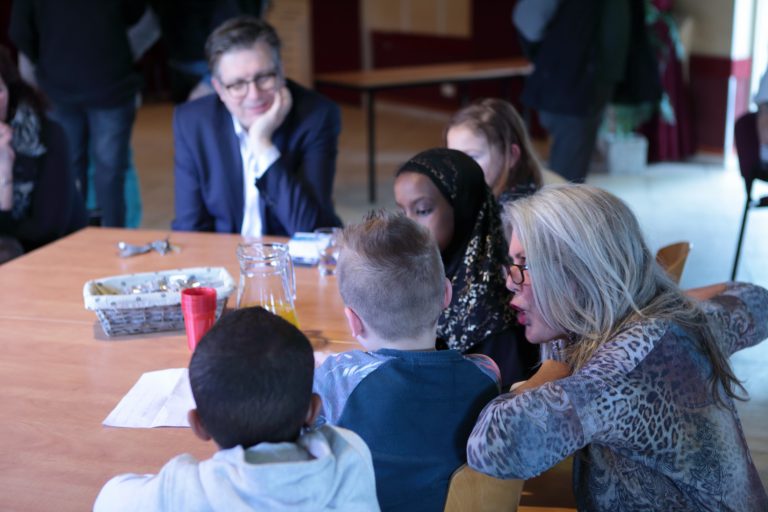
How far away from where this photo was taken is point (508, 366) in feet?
7.10

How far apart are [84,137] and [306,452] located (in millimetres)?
3736

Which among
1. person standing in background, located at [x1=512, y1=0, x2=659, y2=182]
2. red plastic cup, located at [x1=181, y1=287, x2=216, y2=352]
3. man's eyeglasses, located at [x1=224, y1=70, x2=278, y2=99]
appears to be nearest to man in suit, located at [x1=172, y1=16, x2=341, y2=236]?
man's eyeglasses, located at [x1=224, y1=70, x2=278, y2=99]

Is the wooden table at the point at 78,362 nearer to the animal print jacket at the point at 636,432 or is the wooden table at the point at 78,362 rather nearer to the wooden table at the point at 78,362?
the wooden table at the point at 78,362

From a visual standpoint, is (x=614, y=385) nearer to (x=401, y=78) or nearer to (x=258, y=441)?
(x=258, y=441)

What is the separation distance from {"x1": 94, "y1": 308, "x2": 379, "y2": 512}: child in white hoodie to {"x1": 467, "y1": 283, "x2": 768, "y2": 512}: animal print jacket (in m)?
0.33

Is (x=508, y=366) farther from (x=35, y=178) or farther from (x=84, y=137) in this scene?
(x=84, y=137)

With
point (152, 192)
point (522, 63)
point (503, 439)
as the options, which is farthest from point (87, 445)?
point (522, 63)

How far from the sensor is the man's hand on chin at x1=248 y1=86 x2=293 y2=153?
9.78ft

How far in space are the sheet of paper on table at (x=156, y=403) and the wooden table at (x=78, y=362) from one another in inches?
0.8

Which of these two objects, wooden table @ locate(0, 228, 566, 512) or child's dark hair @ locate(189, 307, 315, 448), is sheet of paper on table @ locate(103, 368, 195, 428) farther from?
child's dark hair @ locate(189, 307, 315, 448)

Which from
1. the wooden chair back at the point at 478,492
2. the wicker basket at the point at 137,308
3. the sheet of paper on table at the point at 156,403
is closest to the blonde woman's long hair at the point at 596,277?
the wooden chair back at the point at 478,492

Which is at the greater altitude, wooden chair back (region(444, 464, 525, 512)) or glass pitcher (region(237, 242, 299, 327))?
glass pitcher (region(237, 242, 299, 327))

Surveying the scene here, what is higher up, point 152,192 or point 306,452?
point 306,452

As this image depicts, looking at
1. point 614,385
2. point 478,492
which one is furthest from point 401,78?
point 478,492
